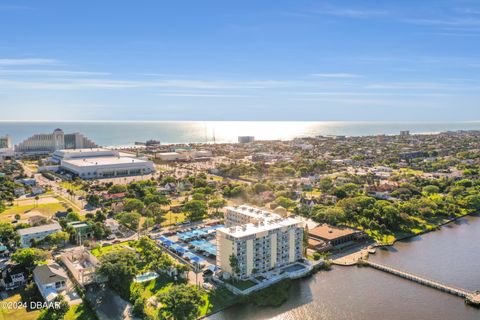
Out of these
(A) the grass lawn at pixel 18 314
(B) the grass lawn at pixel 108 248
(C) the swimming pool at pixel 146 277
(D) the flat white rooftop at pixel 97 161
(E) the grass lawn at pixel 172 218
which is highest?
(D) the flat white rooftop at pixel 97 161

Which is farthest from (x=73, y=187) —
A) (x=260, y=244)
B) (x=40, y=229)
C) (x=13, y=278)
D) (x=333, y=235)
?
(x=333, y=235)

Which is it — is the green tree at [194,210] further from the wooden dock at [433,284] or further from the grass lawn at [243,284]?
the wooden dock at [433,284]

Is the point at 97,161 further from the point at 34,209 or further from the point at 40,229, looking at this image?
the point at 40,229

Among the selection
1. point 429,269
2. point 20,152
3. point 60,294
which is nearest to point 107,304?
point 60,294

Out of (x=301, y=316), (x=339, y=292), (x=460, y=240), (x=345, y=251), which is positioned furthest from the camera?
(x=460, y=240)

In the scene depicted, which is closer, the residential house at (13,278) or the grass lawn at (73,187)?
the residential house at (13,278)

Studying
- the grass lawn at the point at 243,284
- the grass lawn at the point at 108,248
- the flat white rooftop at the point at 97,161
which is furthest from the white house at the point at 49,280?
the flat white rooftop at the point at 97,161

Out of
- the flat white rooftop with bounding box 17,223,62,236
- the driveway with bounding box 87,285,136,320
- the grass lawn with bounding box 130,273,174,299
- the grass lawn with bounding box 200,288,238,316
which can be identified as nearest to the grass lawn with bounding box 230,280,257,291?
the grass lawn with bounding box 200,288,238,316

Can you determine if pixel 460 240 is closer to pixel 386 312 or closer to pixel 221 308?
pixel 386 312
